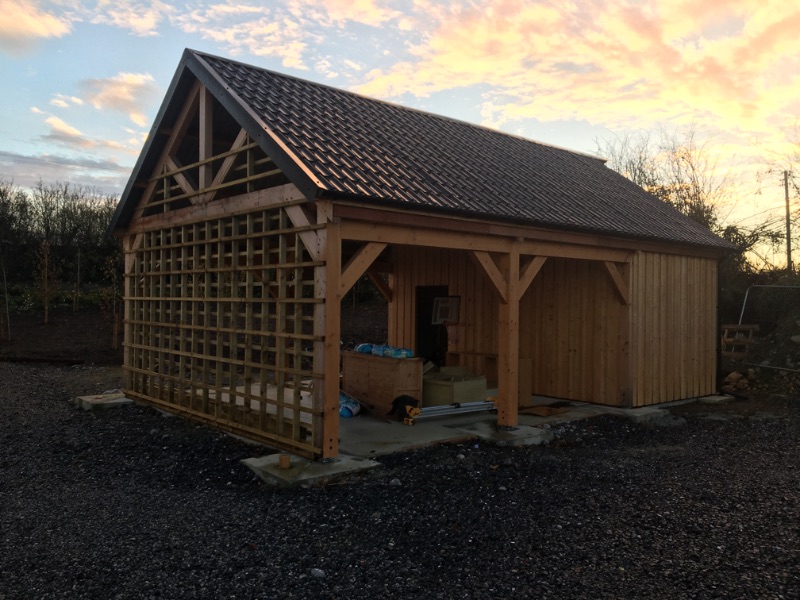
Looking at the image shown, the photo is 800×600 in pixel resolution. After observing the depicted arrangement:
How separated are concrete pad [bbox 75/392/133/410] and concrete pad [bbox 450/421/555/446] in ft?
18.4

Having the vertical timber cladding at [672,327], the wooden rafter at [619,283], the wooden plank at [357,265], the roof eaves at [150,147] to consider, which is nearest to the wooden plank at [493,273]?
the wooden plank at [357,265]

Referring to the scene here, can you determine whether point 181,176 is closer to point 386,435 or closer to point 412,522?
point 386,435

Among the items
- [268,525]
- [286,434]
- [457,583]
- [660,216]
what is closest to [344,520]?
[268,525]

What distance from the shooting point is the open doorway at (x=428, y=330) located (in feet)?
40.5

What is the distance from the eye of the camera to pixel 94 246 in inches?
961

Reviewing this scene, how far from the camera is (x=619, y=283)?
9.77 m

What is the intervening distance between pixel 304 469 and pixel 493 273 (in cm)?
345

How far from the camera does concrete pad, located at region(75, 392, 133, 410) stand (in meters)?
9.79

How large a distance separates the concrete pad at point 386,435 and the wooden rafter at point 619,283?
351 centimetres

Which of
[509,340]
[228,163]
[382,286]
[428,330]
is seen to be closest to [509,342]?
[509,340]

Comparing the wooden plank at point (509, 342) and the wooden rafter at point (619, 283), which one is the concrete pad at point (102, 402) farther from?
the wooden rafter at point (619, 283)

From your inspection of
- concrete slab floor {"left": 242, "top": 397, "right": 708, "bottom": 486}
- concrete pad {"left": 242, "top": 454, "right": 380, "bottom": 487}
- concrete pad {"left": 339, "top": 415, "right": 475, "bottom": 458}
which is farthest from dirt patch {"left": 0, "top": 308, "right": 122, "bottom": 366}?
concrete pad {"left": 242, "top": 454, "right": 380, "bottom": 487}

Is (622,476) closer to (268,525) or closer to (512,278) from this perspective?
(512,278)

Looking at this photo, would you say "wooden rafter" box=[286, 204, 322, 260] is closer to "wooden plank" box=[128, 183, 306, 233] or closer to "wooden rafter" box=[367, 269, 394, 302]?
"wooden plank" box=[128, 183, 306, 233]
